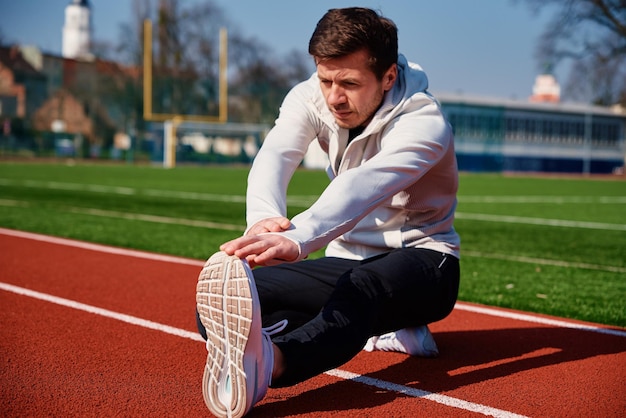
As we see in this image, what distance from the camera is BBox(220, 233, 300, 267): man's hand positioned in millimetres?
2627

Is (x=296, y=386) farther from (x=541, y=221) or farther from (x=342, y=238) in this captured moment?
(x=541, y=221)

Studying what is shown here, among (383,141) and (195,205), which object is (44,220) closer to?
(195,205)

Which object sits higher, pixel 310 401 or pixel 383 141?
pixel 383 141

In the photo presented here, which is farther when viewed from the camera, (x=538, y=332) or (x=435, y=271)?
(x=538, y=332)

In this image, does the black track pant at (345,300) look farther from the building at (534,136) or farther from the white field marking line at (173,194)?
the building at (534,136)

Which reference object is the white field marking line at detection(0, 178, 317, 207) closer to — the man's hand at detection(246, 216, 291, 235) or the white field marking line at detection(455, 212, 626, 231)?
the white field marking line at detection(455, 212, 626, 231)

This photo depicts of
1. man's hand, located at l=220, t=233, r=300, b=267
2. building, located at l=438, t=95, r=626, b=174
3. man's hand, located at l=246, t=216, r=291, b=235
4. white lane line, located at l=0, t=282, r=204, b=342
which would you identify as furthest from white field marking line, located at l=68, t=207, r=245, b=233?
building, located at l=438, t=95, r=626, b=174

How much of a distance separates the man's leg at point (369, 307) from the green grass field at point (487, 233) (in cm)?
214

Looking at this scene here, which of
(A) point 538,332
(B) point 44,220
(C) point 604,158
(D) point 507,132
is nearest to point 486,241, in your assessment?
(A) point 538,332

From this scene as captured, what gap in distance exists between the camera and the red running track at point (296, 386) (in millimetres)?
3043

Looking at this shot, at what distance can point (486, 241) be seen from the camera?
980 centimetres

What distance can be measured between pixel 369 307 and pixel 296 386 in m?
0.54

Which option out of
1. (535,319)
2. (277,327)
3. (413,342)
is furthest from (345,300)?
(535,319)

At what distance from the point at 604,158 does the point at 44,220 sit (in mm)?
66118
